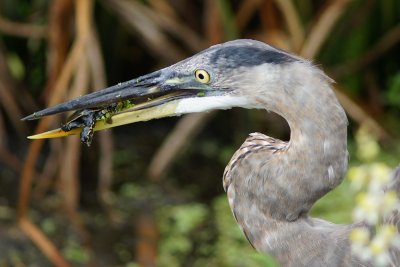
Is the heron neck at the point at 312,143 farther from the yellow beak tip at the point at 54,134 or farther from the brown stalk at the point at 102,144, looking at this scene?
the brown stalk at the point at 102,144

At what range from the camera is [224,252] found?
15.1 feet

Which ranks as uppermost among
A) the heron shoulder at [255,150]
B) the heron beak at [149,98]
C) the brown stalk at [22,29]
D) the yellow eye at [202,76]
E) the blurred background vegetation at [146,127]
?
the yellow eye at [202,76]

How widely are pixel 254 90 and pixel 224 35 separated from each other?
235cm

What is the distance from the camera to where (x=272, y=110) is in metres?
2.64

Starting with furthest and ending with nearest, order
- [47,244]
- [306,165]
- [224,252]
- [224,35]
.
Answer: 1. [224,35]
2. [224,252]
3. [47,244]
4. [306,165]

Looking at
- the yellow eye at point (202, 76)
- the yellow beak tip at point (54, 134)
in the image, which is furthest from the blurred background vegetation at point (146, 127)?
the yellow eye at point (202, 76)

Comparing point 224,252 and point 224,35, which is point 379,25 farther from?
point 224,252

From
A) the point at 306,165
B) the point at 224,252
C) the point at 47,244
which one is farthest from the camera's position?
the point at 224,252

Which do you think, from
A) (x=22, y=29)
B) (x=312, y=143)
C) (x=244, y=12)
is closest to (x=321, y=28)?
(x=244, y=12)

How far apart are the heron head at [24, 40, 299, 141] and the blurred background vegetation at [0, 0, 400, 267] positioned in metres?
1.60

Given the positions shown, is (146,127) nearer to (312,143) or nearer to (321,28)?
(321,28)

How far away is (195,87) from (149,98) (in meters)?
0.15

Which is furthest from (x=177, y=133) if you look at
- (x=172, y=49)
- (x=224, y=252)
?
(x=224, y=252)

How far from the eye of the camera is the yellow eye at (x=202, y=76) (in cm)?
268
